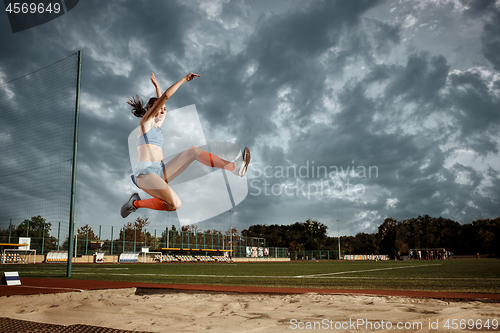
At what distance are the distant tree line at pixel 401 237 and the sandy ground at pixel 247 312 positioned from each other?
73.7 meters

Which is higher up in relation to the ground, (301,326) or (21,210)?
(21,210)

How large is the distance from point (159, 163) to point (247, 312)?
3.14 meters

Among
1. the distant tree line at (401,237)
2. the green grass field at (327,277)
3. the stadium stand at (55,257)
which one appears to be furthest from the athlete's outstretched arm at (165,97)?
the distant tree line at (401,237)

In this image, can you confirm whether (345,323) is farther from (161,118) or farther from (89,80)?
(89,80)

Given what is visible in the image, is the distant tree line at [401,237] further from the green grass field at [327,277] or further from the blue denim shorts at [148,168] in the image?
the blue denim shorts at [148,168]

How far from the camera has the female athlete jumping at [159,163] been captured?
3092mm

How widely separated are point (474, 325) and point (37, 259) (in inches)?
1607

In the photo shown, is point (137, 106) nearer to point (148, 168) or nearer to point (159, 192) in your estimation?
point (148, 168)

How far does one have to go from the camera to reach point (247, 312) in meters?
5.27

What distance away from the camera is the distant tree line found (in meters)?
82.2

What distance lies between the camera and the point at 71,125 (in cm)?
729

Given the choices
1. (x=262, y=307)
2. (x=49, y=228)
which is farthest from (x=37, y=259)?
(x=262, y=307)

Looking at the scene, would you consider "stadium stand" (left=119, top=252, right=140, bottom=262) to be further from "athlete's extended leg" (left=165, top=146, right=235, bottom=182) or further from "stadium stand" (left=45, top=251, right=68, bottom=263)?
"athlete's extended leg" (left=165, top=146, right=235, bottom=182)

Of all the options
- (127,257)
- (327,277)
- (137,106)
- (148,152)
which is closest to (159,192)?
(148,152)
